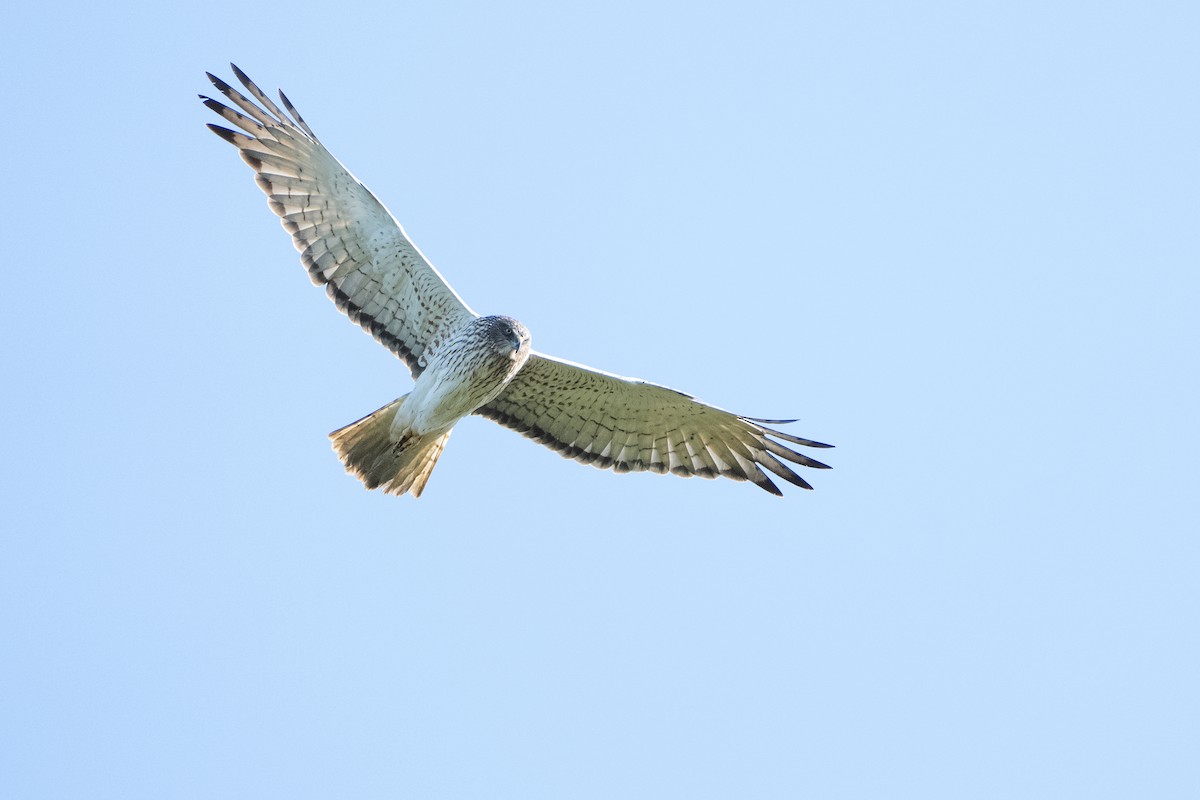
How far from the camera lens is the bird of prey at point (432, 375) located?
1232 centimetres

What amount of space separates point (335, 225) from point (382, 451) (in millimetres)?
1854

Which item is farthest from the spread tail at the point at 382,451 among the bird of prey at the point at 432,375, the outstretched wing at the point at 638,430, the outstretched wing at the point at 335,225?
the outstretched wing at the point at 638,430

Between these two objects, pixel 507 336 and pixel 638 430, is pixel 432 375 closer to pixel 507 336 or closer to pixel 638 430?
pixel 507 336

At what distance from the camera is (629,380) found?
1234 cm

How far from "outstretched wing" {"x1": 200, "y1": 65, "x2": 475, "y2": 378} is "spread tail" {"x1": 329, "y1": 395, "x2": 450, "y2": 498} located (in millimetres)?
634

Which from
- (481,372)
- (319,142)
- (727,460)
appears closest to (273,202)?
(319,142)

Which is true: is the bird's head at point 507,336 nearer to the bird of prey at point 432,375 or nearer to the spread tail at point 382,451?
the bird of prey at point 432,375

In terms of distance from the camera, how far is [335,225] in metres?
12.8

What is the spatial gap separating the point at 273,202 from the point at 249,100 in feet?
2.73

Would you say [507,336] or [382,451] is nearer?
[507,336]

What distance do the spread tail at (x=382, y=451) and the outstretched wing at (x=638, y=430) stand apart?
90 centimetres

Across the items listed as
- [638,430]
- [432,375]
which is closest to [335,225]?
[432,375]

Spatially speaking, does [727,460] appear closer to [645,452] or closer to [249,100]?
[645,452]

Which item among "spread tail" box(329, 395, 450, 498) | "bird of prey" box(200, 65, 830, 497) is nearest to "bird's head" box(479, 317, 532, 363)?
"bird of prey" box(200, 65, 830, 497)
